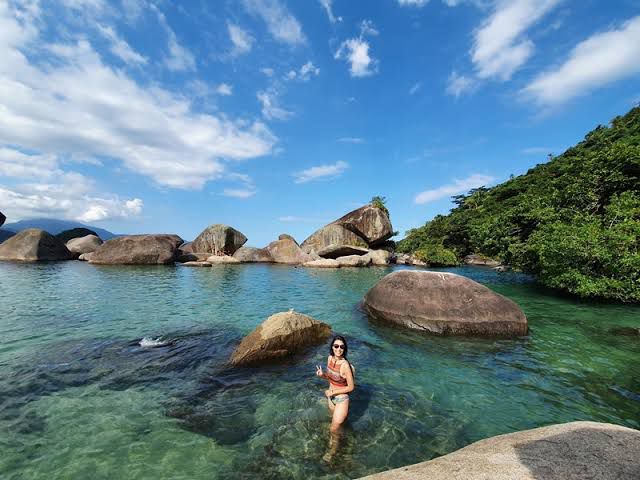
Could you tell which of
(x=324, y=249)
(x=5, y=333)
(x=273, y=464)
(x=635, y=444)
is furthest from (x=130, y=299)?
(x=324, y=249)

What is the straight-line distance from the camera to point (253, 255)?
40938 mm

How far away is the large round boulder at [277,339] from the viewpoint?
7535 mm

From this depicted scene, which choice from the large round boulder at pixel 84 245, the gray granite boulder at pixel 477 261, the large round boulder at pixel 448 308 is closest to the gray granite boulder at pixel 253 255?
the large round boulder at pixel 84 245

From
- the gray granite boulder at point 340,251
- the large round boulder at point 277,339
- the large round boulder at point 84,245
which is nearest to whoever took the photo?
the large round boulder at point 277,339

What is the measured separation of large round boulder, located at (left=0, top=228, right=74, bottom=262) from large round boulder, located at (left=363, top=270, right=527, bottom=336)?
3812 cm

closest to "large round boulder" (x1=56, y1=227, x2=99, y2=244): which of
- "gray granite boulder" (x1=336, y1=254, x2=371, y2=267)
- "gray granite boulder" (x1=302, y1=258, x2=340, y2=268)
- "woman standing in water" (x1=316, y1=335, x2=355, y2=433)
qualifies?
"gray granite boulder" (x1=302, y1=258, x2=340, y2=268)

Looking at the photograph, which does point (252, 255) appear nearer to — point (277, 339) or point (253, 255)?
point (253, 255)

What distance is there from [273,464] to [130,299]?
13542mm

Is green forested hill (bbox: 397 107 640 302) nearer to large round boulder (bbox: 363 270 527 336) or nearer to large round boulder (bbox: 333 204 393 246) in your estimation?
large round boulder (bbox: 363 270 527 336)

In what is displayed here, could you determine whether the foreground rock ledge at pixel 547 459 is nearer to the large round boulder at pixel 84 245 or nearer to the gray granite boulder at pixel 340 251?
the gray granite boulder at pixel 340 251

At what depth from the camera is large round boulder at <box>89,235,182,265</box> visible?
31609 millimetres

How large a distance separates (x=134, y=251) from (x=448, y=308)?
3203 centimetres

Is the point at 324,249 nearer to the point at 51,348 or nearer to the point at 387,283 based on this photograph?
the point at 387,283

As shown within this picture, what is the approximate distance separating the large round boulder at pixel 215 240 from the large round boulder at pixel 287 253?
530 centimetres
